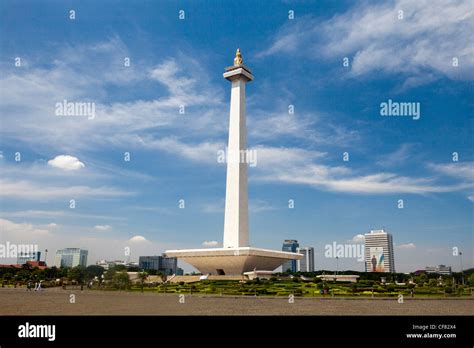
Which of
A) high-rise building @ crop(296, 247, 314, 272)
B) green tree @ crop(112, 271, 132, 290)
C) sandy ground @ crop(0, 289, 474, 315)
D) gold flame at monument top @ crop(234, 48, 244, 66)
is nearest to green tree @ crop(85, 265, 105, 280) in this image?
green tree @ crop(112, 271, 132, 290)

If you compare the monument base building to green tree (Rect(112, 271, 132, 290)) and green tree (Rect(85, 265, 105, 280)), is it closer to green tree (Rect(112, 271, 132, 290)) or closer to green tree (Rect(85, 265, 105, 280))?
green tree (Rect(85, 265, 105, 280))

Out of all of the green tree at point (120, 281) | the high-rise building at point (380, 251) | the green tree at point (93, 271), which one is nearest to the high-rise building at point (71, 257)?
the green tree at point (93, 271)

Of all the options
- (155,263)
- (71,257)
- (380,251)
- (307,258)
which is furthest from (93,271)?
(380,251)

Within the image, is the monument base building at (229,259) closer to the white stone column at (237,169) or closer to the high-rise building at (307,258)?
the white stone column at (237,169)
